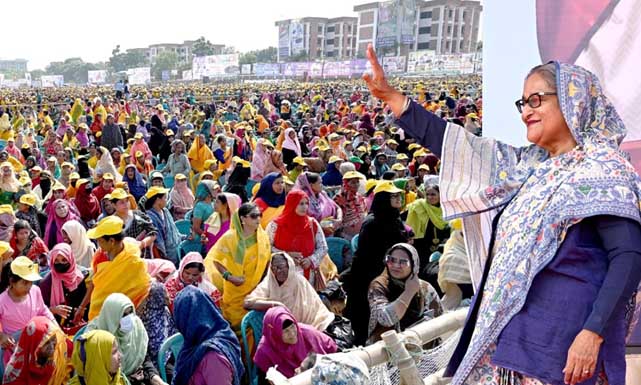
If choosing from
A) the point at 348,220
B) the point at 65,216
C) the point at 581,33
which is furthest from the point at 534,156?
the point at 65,216

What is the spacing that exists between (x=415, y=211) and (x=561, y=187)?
4238mm

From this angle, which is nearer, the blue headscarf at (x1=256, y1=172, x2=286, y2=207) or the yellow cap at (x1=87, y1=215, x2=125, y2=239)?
the yellow cap at (x1=87, y1=215, x2=125, y2=239)

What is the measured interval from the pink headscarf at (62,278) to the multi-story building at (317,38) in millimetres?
70988

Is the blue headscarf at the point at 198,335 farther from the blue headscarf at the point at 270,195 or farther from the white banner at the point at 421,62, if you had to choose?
the white banner at the point at 421,62

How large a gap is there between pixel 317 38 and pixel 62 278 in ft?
244

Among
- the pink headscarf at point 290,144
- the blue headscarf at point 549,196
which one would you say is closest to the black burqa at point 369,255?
the blue headscarf at point 549,196

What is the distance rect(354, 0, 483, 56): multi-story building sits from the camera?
62.5 metres

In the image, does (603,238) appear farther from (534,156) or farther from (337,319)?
(337,319)

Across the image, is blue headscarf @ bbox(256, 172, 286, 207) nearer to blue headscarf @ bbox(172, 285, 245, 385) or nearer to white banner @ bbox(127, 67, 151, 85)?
blue headscarf @ bbox(172, 285, 245, 385)

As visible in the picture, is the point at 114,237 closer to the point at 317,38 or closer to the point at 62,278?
the point at 62,278

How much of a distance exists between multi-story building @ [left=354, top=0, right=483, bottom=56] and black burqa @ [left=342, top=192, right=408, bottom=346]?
57828 mm

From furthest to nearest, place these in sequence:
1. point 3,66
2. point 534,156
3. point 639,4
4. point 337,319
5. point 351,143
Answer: point 3,66, point 351,143, point 337,319, point 639,4, point 534,156

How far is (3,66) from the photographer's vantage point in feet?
469

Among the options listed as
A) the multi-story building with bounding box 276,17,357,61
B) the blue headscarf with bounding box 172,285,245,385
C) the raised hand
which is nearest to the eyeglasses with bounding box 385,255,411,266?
the blue headscarf with bounding box 172,285,245,385
